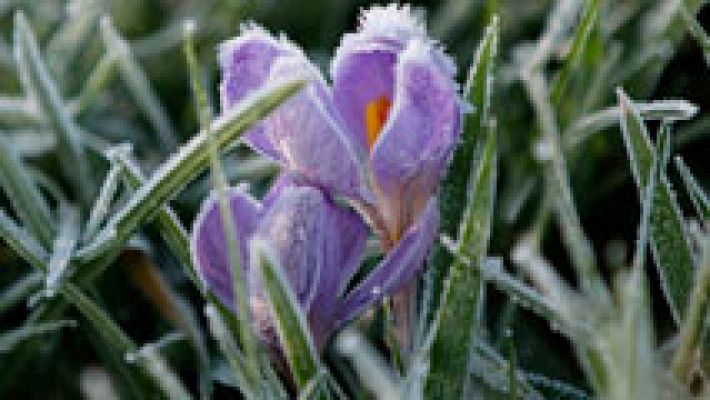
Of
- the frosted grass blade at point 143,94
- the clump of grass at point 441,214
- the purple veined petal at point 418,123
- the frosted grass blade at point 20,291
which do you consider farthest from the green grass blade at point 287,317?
the frosted grass blade at point 143,94

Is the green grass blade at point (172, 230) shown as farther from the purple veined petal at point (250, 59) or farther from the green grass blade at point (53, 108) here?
the green grass blade at point (53, 108)

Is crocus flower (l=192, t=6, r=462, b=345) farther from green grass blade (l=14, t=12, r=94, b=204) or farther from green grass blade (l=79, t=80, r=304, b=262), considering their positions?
green grass blade (l=14, t=12, r=94, b=204)

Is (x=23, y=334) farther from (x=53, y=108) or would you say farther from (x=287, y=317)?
(x=287, y=317)

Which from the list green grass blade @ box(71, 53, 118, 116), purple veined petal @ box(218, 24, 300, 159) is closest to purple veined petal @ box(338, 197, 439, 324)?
purple veined petal @ box(218, 24, 300, 159)

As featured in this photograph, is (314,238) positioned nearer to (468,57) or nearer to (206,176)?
(206,176)

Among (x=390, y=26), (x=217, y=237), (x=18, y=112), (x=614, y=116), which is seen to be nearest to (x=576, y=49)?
(x=614, y=116)

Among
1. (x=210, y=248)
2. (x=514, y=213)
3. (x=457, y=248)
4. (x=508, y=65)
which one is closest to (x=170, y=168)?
(x=210, y=248)
